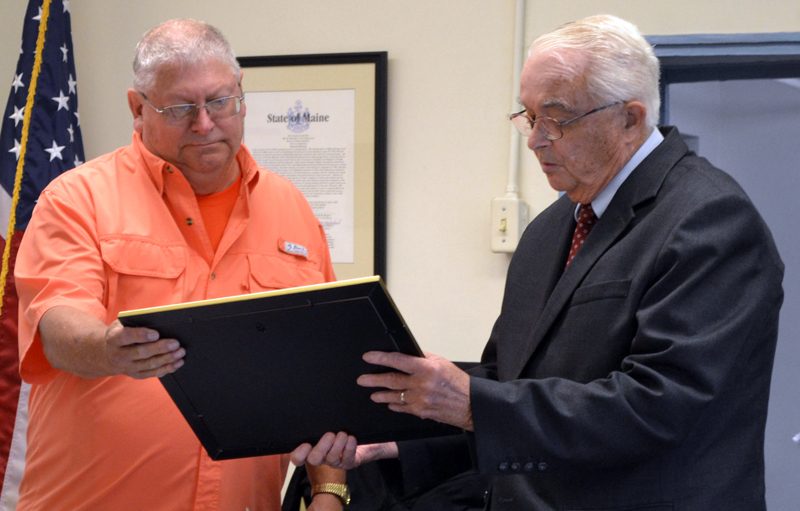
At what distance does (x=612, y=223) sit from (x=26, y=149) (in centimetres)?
201

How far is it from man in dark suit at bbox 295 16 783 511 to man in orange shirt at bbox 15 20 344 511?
311mm

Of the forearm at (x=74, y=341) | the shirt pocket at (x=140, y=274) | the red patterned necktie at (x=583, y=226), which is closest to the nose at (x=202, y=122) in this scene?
the shirt pocket at (x=140, y=274)

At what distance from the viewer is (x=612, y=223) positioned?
1.22m

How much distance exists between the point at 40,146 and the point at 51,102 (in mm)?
163

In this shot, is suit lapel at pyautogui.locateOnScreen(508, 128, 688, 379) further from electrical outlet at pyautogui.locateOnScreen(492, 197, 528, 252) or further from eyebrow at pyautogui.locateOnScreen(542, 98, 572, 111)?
electrical outlet at pyautogui.locateOnScreen(492, 197, 528, 252)

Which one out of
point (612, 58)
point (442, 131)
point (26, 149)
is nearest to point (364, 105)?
point (442, 131)

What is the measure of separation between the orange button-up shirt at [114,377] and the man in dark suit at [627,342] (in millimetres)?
303

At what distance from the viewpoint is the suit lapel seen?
47.4 inches

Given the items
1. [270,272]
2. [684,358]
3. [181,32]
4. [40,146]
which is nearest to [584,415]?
[684,358]

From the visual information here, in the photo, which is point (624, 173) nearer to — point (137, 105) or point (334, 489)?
point (334, 489)

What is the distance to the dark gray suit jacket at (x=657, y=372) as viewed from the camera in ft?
3.40

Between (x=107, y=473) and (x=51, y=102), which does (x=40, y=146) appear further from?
(x=107, y=473)

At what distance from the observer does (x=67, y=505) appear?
4.52 feet

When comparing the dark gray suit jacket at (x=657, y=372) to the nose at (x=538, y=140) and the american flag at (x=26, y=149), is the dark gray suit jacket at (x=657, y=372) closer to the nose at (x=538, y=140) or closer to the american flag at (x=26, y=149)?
the nose at (x=538, y=140)
